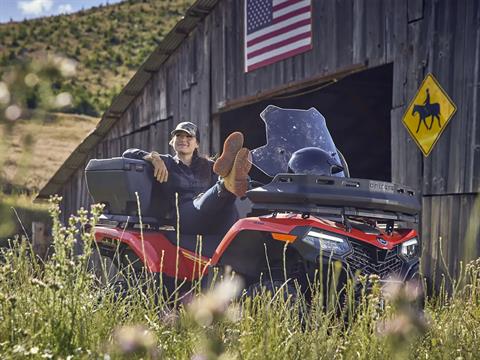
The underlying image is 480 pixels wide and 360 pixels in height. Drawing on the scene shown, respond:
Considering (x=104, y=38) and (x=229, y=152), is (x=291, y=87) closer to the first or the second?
(x=229, y=152)

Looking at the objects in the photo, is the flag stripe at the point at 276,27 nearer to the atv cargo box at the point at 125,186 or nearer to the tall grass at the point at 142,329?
the atv cargo box at the point at 125,186

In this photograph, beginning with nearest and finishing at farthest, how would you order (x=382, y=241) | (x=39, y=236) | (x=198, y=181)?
(x=382, y=241), (x=198, y=181), (x=39, y=236)

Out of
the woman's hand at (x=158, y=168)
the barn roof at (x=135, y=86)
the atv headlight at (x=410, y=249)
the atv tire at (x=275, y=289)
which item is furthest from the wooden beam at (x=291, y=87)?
the atv tire at (x=275, y=289)

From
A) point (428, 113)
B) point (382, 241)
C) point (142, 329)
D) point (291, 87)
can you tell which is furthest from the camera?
point (291, 87)

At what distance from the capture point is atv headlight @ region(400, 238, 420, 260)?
4.11 m

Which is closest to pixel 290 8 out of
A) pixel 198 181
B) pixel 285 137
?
pixel 198 181

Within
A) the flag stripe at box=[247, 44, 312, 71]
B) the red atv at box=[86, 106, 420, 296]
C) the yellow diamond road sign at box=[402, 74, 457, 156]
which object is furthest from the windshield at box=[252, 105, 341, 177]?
the flag stripe at box=[247, 44, 312, 71]

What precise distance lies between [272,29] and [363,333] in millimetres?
7628

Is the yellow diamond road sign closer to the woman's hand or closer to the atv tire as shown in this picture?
the woman's hand

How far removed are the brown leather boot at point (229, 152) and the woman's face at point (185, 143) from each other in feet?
6.02

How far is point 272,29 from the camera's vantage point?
10.0 meters

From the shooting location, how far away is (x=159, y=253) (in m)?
5.02

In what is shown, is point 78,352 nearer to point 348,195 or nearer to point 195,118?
point 348,195

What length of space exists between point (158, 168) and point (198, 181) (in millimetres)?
604
